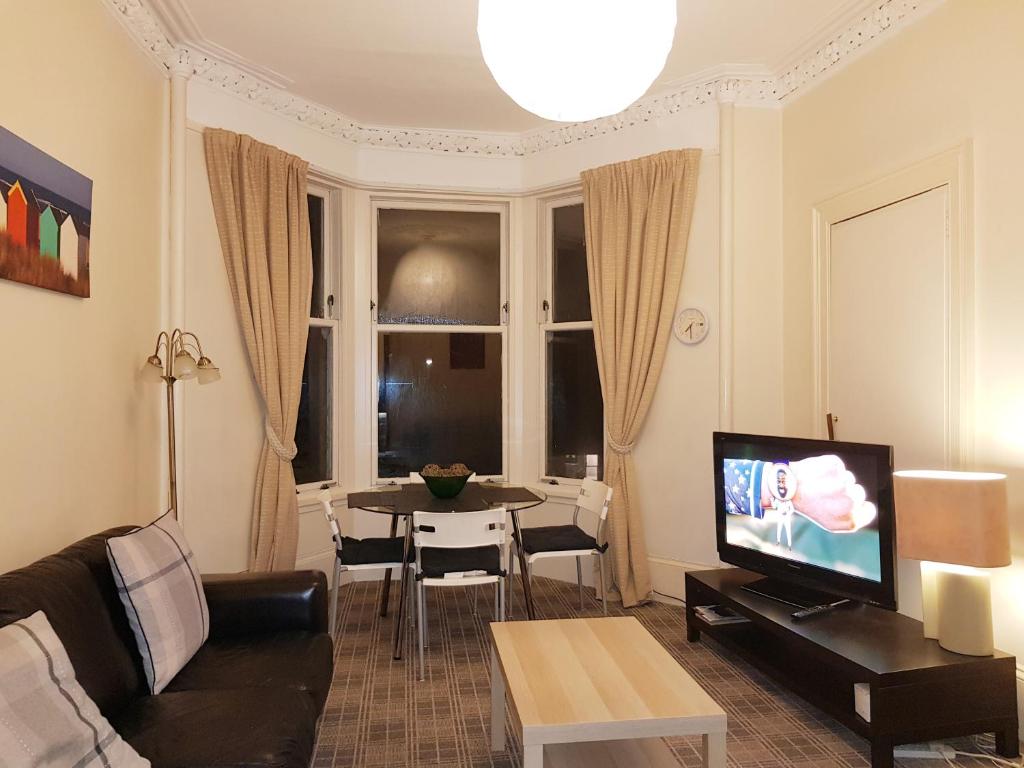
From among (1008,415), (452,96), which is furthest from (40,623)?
(452,96)

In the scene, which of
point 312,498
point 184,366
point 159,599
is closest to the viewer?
point 159,599

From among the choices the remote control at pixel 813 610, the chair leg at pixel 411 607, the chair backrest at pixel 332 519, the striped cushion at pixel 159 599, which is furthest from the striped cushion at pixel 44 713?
the remote control at pixel 813 610

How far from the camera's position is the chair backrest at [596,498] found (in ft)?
13.8

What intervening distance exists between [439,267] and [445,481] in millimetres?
1994

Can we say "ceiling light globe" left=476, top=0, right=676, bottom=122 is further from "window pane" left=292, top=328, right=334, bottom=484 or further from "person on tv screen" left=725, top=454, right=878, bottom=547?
"window pane" left=292, top=328, right=334, bottom=484

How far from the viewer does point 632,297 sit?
4605mm

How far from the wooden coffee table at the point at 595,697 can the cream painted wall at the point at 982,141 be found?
59.9 inches

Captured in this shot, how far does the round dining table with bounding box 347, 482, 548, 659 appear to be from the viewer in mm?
3750

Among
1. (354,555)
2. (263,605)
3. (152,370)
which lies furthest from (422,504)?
(152,370)

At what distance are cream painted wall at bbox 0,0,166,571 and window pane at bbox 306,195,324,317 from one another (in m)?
A: 1.28

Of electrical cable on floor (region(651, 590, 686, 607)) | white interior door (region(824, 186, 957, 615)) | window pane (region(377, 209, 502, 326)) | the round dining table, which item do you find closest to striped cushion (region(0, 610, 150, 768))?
the round dining table

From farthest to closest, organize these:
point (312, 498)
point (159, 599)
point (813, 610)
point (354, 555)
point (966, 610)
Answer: point (312, 498) → point (354, 555) → point (813, 610) → point (966, 610) → point (159, 599)

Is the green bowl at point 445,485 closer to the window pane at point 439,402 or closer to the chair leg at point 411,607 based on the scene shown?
the chair leg at point 411,607

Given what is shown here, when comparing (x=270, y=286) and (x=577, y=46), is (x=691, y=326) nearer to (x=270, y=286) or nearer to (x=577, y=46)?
(x=270, y=286)
